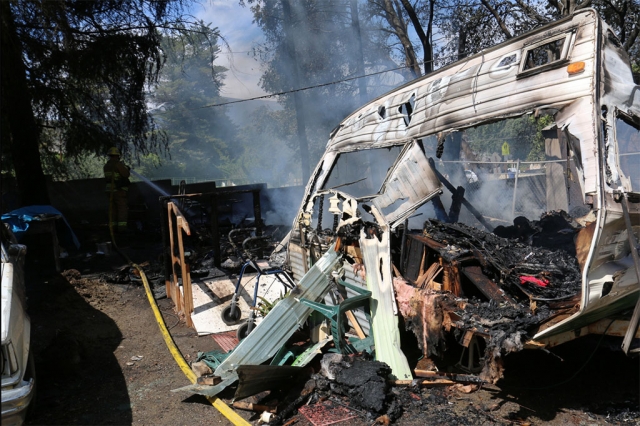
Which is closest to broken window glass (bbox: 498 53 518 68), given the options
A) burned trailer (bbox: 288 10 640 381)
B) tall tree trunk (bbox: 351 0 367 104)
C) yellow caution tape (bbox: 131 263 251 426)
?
burned trailer (bbox: 288 10 640 381)

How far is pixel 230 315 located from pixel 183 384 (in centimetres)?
157

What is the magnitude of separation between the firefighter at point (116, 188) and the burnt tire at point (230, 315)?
5.31 metres

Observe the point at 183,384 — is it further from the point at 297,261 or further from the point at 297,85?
the point at 297,85

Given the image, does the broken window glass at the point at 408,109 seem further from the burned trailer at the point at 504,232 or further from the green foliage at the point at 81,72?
the green foliage at the point at 81,72

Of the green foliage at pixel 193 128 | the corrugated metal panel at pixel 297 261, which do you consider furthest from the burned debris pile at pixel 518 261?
the green foliage at pixel 193 128

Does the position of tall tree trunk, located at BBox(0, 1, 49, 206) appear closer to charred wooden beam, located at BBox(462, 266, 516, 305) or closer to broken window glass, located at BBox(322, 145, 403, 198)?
broken window glass, located at BBox(322, 145, 403, 198)

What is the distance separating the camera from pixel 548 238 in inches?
240

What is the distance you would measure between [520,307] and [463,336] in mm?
540

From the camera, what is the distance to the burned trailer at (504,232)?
3.64 m

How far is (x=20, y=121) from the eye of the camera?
10.4 metres

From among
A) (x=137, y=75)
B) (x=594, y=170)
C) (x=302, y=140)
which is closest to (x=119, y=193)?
(x=137, y=75)

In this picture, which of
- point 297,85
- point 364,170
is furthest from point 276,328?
point 297,85

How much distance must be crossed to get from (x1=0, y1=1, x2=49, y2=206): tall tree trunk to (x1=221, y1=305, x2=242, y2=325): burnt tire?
6549mm

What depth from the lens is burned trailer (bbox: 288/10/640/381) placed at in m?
Answer: 3.64
